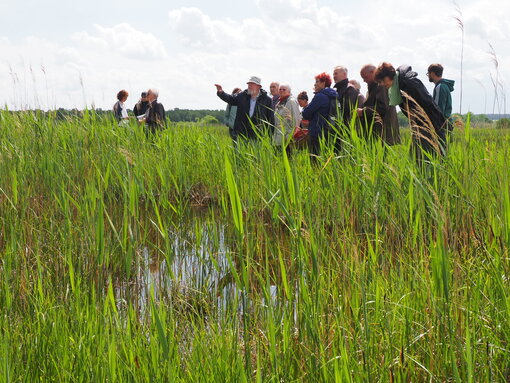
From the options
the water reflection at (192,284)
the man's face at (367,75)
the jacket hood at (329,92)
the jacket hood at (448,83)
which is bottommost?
the water reflection at (192,284)

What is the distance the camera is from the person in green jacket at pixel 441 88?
20.6 ft

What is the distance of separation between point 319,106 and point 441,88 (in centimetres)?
134

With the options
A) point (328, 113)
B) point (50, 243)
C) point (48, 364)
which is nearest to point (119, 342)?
point (48, 364)

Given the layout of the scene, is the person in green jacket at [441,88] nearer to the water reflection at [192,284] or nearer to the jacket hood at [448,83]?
the jacket hood at [448,83]

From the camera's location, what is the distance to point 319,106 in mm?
6840

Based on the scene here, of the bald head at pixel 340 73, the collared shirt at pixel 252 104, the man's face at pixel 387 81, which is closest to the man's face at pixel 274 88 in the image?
the collared shirt at pixel 252 104

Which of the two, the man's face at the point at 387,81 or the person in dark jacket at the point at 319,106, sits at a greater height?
the man's face at the point at 387,81

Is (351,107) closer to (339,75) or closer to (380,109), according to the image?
(380,109)

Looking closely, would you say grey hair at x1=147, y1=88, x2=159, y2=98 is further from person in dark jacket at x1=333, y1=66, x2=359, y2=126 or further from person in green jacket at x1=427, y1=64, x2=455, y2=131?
person in green jacket at x1=427, y1=64, x2=455, y2=131

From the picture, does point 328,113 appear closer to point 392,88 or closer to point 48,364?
point 392,88

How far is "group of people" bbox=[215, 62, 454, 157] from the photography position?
4996 mm

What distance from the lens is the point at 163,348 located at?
1849 millimetres

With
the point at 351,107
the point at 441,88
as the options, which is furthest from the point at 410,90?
the point at 441,88

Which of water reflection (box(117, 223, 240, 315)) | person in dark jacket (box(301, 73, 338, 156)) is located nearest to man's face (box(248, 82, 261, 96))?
person in dark jacket (box(301, 73, 338, 156))
